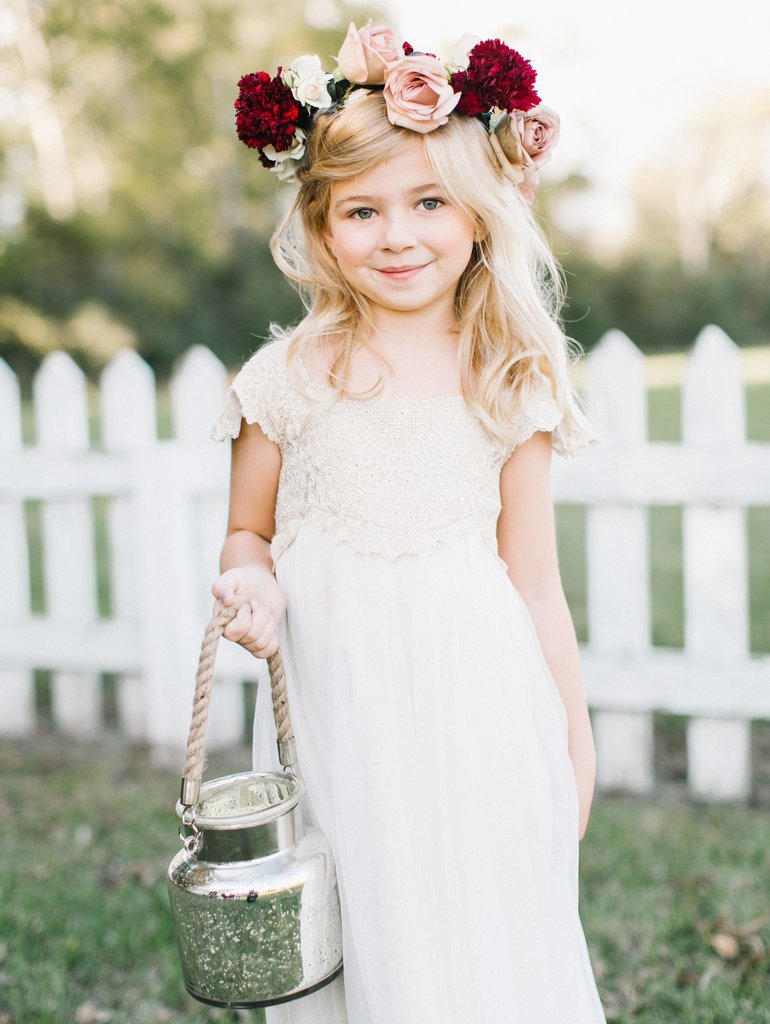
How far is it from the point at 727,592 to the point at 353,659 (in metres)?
2.26

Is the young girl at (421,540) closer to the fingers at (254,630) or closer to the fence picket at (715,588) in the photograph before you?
the fingers at (254,630)

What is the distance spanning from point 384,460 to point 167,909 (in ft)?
5.89

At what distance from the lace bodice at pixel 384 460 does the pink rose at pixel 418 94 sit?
0.45m

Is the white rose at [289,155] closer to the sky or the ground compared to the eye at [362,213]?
closer to the sky

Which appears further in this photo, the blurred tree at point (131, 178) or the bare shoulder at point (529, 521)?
the blurred tree at point (131, 178)

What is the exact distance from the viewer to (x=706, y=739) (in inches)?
145

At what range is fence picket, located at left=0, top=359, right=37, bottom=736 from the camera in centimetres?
453

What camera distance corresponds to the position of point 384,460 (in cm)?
182

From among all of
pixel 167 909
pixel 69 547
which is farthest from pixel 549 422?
pixel 69 547

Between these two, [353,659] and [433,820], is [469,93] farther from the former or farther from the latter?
[433,820]

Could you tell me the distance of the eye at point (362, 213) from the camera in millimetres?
1796

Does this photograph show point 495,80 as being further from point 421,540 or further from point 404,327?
point 421,540

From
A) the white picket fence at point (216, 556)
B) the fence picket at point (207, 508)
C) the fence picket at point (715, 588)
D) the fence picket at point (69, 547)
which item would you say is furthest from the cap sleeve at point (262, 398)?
the fence picket at point (69, 547)

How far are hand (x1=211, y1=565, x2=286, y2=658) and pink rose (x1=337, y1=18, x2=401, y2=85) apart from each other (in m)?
0.86
